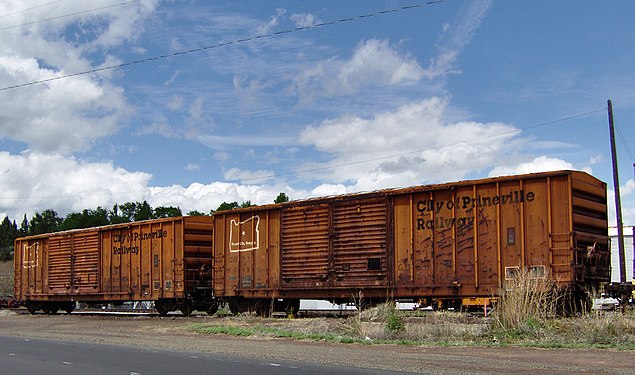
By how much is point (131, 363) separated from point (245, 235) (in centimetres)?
1371

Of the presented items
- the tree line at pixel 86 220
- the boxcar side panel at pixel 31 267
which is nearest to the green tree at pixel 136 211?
the tree line at pixel 86 220

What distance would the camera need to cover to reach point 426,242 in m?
20.6

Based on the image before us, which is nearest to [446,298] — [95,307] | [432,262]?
[432,262]

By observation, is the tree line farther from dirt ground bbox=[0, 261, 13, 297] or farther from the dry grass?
the dry grass

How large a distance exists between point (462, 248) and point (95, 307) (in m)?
30.6

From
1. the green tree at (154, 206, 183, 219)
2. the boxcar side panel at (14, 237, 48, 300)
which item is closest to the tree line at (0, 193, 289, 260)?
the green tree at (154, 206, 183, 219)

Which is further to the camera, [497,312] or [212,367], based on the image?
[497,312]

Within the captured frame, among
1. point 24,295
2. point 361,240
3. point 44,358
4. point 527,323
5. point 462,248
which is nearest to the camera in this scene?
point 44,358

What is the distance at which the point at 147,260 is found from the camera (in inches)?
1142

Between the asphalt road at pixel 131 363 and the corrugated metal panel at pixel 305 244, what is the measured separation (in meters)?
8.85

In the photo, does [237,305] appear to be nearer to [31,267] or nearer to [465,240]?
[465,240]

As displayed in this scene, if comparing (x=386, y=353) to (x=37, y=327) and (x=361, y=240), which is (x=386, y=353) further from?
(x=37, y=327)

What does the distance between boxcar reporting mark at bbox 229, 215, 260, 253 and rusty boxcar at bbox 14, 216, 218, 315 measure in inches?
108

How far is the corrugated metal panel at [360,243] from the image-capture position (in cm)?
2145
